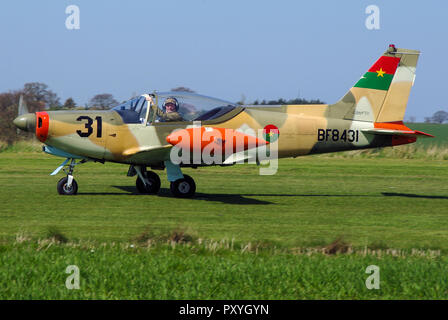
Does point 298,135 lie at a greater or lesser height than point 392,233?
greater

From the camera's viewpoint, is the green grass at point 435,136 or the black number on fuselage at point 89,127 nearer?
the black number on fuselage at point 89,127

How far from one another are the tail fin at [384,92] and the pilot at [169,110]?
154 inches

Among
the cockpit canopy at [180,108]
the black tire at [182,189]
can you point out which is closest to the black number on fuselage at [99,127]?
the cockpit canopy at [180,108]

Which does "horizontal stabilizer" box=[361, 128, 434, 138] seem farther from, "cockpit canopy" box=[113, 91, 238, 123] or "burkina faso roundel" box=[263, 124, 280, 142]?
"cockpit canopy" box=[113, 91, 238, 123]

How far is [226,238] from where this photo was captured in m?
8.73

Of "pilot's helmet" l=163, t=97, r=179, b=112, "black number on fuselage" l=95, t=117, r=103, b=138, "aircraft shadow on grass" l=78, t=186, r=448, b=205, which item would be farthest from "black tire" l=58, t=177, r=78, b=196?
"pilot's helmet" l=163, t=97, r=179, b=112

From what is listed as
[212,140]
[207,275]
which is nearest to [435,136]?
[212,140]

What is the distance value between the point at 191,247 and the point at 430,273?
9.38 ft

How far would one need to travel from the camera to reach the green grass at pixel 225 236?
614 centimetres

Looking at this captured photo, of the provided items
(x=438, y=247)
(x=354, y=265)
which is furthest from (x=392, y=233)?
(x=354, y=265)

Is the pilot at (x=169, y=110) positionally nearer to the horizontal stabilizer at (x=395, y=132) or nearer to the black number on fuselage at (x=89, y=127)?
the black number on fuselage at (x=89, y=127)

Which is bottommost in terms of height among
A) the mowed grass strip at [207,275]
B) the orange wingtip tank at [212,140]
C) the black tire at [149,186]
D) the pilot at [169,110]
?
the black tire at [149,186]

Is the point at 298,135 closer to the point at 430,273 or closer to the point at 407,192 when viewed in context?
the point at 407,192

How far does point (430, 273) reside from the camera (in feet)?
22.0
